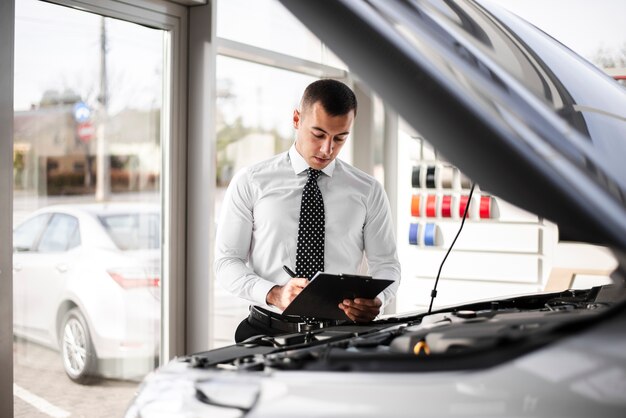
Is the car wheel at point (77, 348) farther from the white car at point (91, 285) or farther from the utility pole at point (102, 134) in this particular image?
the utility pole at point (102, 134)

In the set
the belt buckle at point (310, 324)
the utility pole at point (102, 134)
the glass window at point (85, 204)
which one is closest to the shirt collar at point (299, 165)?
the belt buckle at point (310, 324)

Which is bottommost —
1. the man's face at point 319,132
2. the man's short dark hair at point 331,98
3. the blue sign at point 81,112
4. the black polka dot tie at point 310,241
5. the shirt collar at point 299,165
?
the black polka dot tie at point 310,241

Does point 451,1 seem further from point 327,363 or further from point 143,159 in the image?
point 143,159

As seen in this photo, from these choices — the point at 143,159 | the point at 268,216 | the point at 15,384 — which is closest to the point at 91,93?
the point at 143,159

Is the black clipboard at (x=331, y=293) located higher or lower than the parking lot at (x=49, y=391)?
higher

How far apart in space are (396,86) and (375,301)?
1135 mm

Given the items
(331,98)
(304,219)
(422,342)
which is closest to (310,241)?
(304,219)

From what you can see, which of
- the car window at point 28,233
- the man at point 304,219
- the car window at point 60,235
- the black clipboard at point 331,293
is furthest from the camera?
the car window at point 60,235

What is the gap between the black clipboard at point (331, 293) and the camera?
1.88 meters

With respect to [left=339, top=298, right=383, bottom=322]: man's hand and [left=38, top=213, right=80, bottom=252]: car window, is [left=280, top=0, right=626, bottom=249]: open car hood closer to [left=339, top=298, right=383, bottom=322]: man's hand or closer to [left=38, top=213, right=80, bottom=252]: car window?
[left=339, top=298, right=383, bottom=322]: man's hand

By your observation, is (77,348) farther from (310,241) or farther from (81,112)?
(310,241)

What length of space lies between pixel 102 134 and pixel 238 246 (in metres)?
1.97

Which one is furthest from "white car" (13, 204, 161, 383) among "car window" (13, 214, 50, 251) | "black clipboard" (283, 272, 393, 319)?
"black clipboard" (283, 272, 393, 319)

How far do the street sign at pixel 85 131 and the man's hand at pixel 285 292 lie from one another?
2130 millimetres
